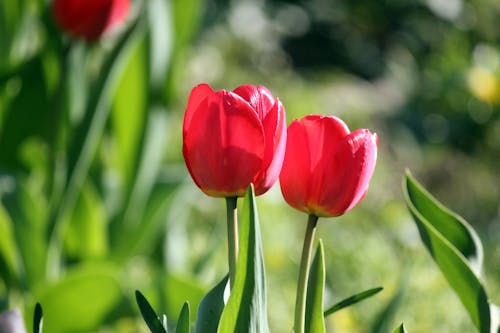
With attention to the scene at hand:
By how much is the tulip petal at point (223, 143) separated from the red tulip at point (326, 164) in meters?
0.04

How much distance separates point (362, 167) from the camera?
792 mm

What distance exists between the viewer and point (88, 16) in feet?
5.44

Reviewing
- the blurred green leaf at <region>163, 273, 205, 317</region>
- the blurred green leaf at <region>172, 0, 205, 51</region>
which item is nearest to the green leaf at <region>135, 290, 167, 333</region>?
the blurred green leaf at <region>163, 273, 205, 317</region>

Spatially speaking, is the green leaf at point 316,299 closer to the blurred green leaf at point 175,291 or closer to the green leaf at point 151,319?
the green leaf at point 151,319

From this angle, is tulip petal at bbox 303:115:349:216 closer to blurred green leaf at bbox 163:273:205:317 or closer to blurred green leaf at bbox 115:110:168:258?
blurred green leaf at bbox 163:273:205:317

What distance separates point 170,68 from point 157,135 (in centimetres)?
14

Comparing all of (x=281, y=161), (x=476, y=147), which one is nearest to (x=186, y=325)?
(x=281, y=161)

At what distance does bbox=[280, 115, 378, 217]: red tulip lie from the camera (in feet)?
2.58

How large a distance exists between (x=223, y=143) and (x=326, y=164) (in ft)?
0.26

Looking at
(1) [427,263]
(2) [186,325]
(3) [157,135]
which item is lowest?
(1) [427,263]

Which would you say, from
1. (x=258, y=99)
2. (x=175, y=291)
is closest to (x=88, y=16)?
(x=175, y=291)

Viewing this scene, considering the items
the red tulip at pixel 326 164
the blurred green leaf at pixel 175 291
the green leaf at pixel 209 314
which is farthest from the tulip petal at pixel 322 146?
the blurred green leaf at pixel 175 291

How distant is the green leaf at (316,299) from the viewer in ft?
2.65

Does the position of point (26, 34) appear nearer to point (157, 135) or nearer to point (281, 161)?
point (157, 135)
